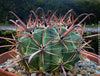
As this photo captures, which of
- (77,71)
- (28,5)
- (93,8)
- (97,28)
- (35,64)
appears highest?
(28,5)

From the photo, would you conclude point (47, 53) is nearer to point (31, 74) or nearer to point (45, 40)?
point (45, 40)

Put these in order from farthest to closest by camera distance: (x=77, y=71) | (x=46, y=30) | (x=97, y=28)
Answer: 1. (x=97, y=28)
2. (x=77, y=71)
3. (x=46, y=30)

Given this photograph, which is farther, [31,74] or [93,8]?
[93,8]

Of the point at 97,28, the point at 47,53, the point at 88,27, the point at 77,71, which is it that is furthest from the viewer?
the point at 97,28

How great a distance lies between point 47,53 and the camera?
844 mm

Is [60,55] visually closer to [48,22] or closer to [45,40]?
[45,40]

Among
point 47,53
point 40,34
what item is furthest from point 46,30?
point 47,53

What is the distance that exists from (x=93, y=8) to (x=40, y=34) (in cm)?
227

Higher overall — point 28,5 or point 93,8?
point 28,5

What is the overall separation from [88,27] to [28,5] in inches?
56.8

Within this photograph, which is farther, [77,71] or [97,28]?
[97,28]

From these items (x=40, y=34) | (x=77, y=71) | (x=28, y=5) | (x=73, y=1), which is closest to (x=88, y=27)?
(x=73, y=1)

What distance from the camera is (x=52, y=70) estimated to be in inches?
35.2

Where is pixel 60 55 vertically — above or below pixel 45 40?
below
